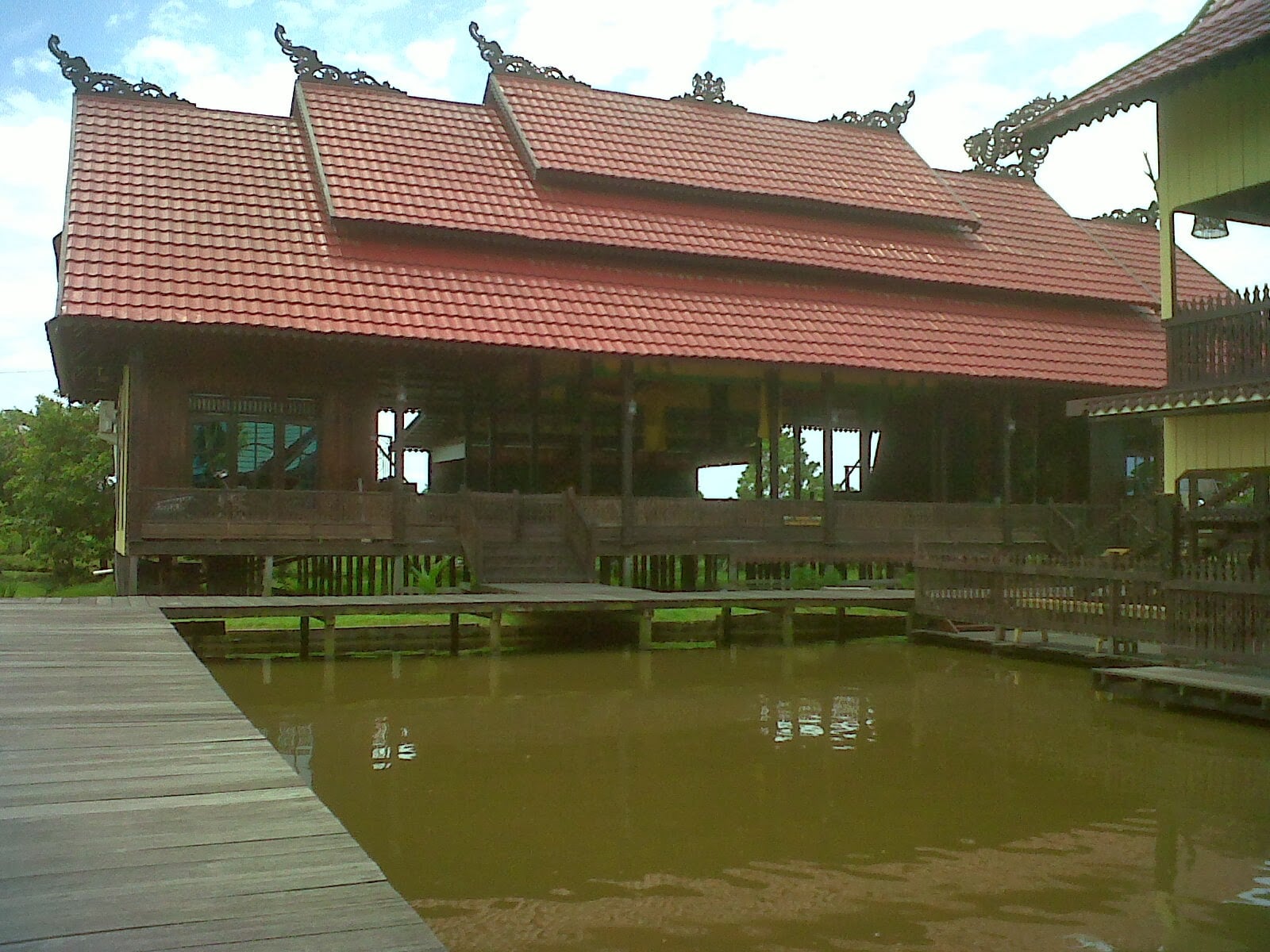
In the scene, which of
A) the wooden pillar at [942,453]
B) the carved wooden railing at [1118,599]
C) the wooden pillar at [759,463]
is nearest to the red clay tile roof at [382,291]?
the wooden pillar at [942,453]

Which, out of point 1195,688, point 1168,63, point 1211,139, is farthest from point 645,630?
point 1168,63

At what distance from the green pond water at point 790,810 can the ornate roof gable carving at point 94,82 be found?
1212cm

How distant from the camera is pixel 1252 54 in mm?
11664

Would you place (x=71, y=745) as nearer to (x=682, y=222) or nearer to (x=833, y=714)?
(x=833, y=714)

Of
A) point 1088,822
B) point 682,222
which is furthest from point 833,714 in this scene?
point 682,222

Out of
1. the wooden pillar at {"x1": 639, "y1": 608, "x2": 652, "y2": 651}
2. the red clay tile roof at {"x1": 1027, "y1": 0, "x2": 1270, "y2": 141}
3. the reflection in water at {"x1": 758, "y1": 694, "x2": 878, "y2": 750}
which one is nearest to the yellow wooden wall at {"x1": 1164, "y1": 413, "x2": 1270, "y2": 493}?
the red clay tile roof at {"x1": 1027, "y1": 0, "x2": 1270, "y2": 141}

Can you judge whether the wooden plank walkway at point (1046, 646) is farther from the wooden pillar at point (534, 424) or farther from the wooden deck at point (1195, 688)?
the wooden pillar at point (534, 424)

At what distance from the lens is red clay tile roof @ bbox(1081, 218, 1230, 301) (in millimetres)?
25766

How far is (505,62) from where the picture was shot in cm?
2352

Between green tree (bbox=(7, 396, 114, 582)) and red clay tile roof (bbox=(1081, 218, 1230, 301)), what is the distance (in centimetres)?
2280

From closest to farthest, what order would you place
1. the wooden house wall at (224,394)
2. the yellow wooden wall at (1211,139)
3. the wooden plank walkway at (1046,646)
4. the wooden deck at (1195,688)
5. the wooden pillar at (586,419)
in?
the wooden deck at (1195,688) → the yellow wooden wall at (1211,139) → the wooden plank walkway at (1046,646) → the wooden house wall at (224,394) → the wooden pillar at (586,419)

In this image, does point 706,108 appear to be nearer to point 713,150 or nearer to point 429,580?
point 713,150

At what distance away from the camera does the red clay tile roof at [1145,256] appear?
25766 mm

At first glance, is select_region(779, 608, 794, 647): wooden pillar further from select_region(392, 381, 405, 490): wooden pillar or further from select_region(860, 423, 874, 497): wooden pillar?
select_region(860, 423, 874, 497): wooden pillar
